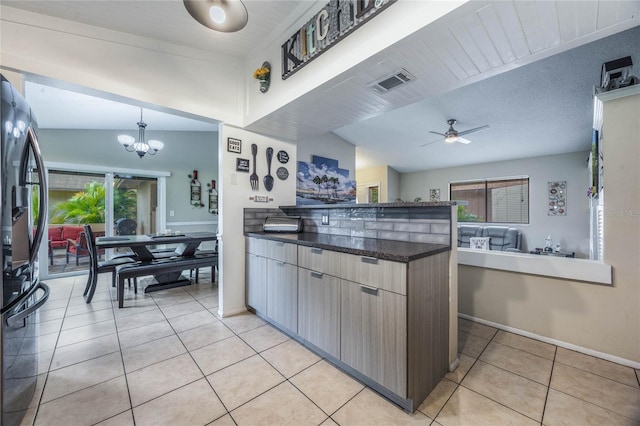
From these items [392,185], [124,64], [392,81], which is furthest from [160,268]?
[392,185]

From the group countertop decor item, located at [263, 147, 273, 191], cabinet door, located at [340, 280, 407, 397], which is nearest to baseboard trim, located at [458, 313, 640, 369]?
cabinet door, located at [340, 280, 407, 397]

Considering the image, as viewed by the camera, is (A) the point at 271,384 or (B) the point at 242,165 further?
(B) the point at 242,165

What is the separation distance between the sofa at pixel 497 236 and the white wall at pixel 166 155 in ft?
20.4

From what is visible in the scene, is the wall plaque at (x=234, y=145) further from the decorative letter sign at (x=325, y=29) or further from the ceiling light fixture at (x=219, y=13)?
the ceiling light fixture at (x=219, y=13)

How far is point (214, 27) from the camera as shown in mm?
1220

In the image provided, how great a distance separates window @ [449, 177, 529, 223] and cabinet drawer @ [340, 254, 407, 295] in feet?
16.0

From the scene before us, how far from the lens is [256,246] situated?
8.91 ft

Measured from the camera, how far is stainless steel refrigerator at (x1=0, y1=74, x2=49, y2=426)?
3.97 ft

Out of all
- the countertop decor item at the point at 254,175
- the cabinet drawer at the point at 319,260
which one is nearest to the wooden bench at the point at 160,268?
the countertop decor item at the point at 254,175

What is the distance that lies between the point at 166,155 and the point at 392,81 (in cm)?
555

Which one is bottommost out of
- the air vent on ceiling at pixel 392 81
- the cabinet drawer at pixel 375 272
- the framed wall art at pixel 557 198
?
the cabinet drawer at pixel 375 272

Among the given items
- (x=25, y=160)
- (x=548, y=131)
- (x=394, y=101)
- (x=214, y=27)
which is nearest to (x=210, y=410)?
(x=25, y=160)

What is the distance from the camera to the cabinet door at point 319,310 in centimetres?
182

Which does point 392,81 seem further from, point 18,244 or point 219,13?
point 18,244
